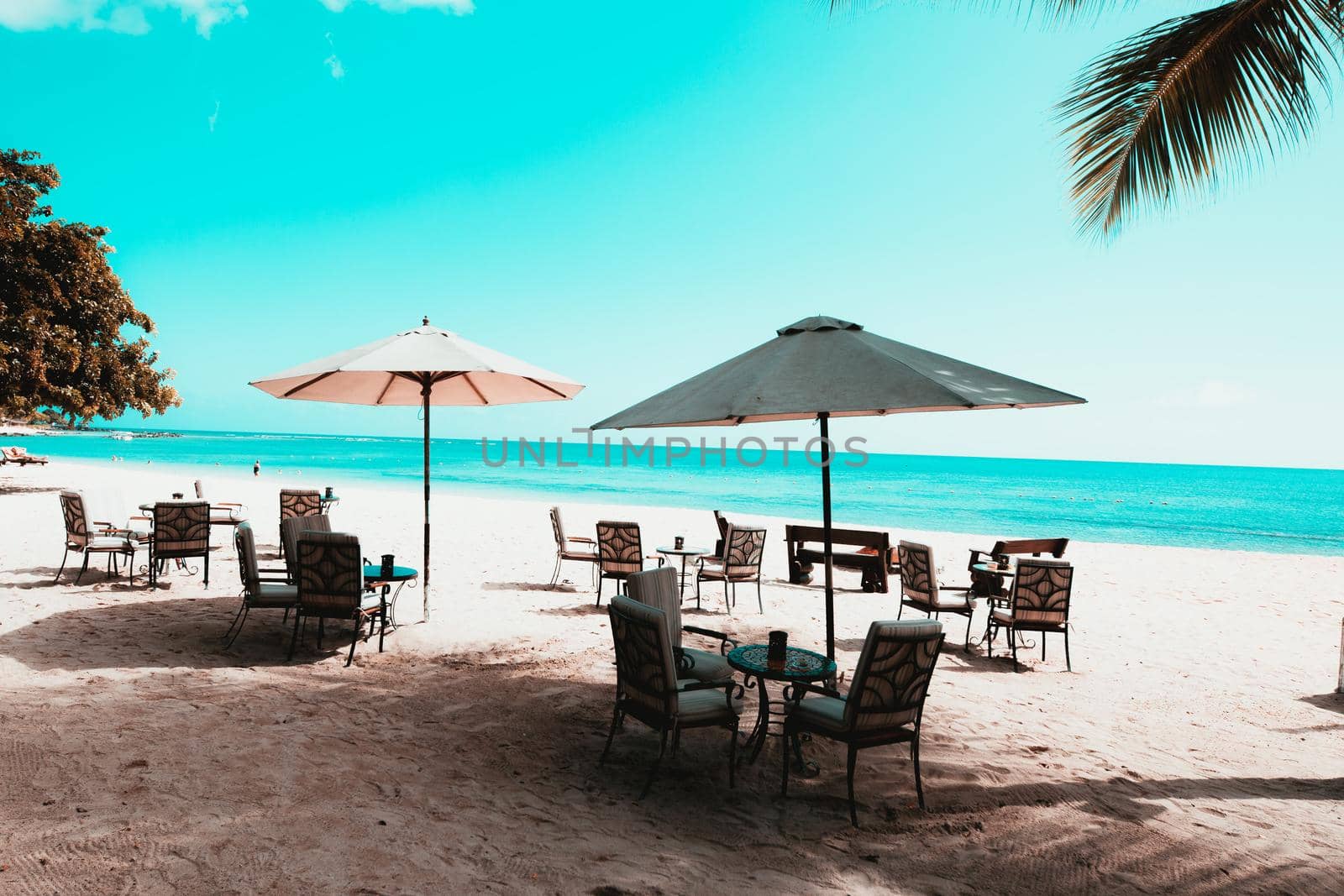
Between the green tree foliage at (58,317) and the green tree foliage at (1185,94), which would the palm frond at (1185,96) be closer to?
the green tree foliage at (1185,94)

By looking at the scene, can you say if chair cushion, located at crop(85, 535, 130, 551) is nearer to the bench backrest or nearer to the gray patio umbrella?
the gray patio umbrella

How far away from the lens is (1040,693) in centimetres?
573

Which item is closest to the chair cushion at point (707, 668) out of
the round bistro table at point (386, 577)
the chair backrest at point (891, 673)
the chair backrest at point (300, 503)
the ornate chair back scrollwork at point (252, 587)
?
the chair backrest at point (891, 673)

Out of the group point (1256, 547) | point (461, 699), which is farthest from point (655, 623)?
point (1256, 547)

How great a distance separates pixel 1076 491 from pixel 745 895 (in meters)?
60.8

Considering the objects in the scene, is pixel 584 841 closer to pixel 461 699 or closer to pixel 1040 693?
pixel 461 699

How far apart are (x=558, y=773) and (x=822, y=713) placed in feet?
4.94

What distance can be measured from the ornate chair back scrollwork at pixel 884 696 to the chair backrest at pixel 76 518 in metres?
8.57

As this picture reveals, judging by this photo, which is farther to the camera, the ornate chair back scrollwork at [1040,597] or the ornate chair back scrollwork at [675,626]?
the ornate chair back scrollwork at [1040,597]

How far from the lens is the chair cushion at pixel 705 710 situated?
364 centimetres

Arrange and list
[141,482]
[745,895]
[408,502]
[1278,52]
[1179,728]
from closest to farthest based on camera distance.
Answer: [745,895] < [1278,52] < [1179,728] < [408,502] < [141,482]

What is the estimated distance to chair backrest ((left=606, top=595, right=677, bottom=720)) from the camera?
3514 mm

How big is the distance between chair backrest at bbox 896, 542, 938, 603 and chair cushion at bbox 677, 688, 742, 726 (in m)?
3.98

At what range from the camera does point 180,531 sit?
7.73 m
